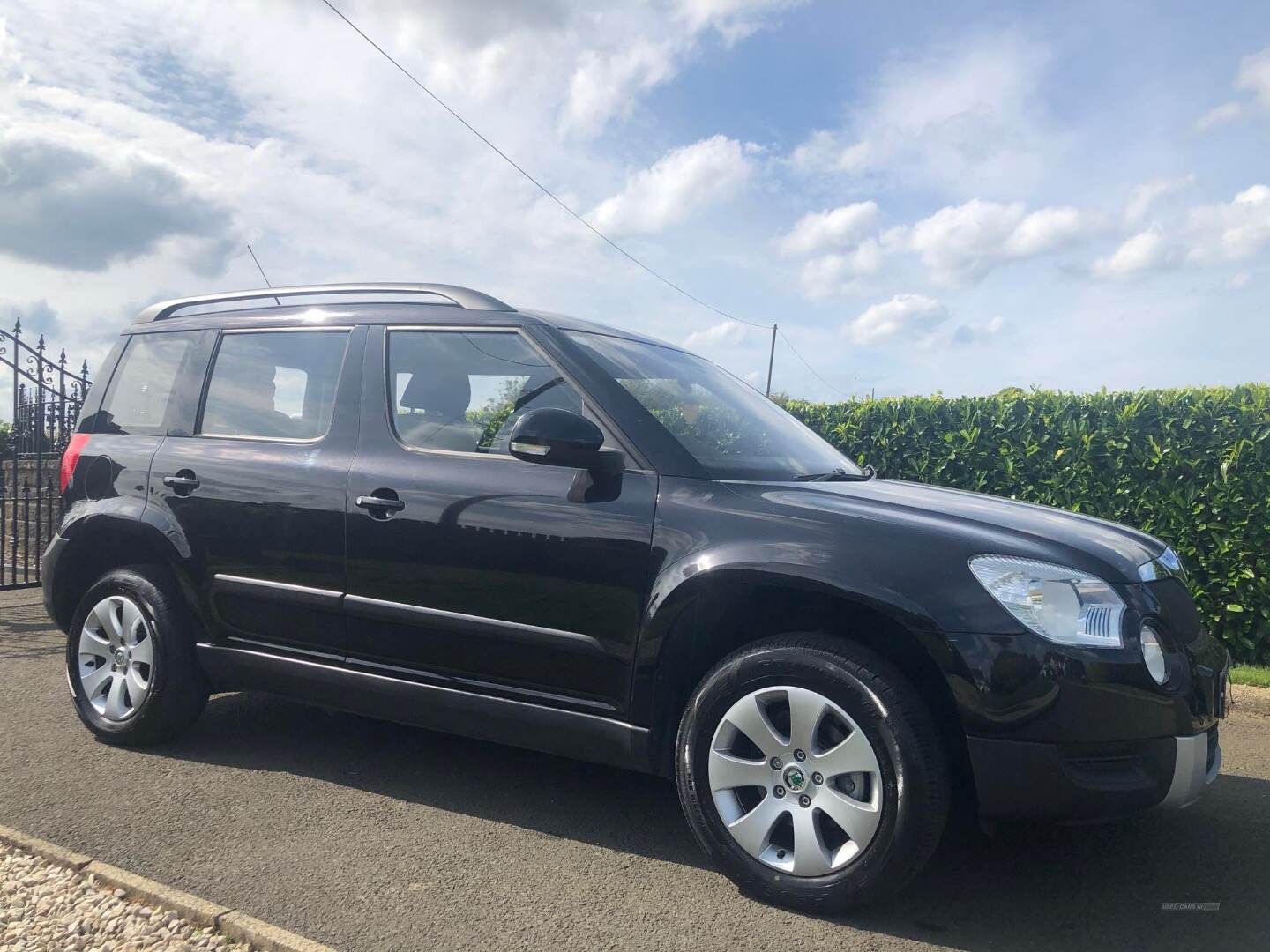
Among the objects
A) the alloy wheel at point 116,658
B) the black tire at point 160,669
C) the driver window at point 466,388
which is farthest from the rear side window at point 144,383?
the driver window at point 466,388

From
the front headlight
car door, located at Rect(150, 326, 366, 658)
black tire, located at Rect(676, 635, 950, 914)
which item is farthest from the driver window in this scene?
the front headlight

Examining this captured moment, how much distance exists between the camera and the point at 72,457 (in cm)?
454

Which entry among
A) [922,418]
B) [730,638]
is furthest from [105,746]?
[922,418]

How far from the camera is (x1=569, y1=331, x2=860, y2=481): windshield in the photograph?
3432 mm

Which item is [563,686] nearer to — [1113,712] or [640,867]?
[640,867]

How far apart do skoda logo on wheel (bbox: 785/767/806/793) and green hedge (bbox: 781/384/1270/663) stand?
4.87 metres

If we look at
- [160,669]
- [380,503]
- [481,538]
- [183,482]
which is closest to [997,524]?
[481,538]

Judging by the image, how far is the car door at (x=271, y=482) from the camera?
3.76 metres

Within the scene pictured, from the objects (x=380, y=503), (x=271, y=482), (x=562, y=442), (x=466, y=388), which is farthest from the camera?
(x=271, y=482)

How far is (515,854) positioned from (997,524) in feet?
6.13

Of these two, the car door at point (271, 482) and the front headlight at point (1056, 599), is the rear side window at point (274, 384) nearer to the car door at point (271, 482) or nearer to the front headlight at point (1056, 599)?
the car door at point (271, 482)

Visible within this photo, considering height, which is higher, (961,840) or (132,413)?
(132,413)

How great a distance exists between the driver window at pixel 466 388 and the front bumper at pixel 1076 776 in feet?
5.66

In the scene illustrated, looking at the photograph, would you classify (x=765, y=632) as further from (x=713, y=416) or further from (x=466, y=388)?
(x=466, y=388)
